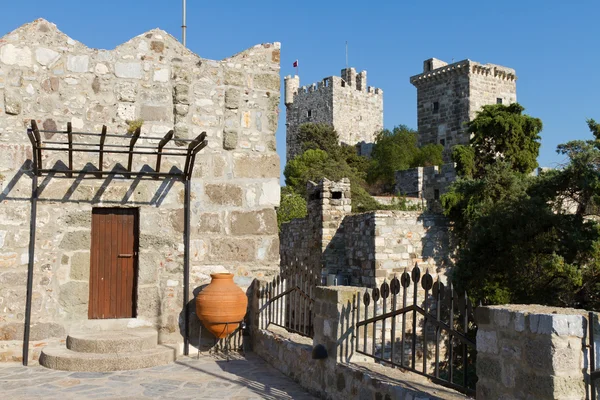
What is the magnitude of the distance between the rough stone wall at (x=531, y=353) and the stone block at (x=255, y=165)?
369 cm

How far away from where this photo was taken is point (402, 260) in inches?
500

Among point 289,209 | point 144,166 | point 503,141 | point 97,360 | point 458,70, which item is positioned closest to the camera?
point 97,360

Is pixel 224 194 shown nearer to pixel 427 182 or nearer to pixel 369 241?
pixel 369 241

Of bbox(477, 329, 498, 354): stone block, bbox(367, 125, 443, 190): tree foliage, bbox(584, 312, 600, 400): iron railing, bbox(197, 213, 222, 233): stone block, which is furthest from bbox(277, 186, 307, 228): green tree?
bbox(584, 312, 600, 400): iron railing

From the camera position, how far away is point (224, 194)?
613cm

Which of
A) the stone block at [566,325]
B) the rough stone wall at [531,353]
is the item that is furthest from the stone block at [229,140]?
the stone block at [566,325]

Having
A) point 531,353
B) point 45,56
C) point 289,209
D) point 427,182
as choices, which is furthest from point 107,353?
point 427,182

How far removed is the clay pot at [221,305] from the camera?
18.3ft

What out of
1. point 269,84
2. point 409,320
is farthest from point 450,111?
point 269,84

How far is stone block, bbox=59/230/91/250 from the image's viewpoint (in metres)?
5.62

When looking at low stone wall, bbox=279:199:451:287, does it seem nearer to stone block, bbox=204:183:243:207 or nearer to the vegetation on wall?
stone block, bbox=204:183:243:207

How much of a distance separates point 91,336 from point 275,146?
265 centimetres

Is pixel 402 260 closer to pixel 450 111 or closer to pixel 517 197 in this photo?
pixel 517 197

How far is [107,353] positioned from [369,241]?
8.01 metres
